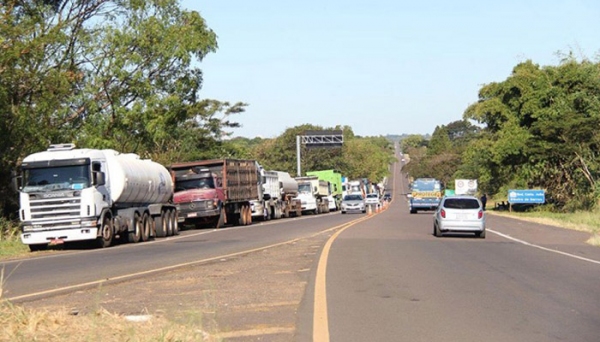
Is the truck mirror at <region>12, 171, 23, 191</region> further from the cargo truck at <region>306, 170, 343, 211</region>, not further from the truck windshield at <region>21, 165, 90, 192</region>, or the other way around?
the cargo truck at <region>306, 170, 343, 211</region>

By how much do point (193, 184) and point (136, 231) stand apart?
35.8 feet

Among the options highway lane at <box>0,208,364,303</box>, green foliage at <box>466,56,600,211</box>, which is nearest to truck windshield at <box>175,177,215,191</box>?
highway lane at <box>0,208,364,303</box>

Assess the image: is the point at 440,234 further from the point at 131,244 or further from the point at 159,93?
the point at 159,93

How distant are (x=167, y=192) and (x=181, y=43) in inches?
388

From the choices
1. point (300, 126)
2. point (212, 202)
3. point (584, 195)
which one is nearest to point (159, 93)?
point (212, 202)

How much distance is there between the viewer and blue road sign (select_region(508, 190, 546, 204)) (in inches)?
2442

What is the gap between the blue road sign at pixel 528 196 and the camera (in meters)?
62.0

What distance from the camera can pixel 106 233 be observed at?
92.2 ft

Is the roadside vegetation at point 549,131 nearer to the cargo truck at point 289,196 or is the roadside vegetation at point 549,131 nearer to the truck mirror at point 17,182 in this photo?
the cargo truck at point 289,196

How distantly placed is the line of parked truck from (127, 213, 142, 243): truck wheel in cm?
3

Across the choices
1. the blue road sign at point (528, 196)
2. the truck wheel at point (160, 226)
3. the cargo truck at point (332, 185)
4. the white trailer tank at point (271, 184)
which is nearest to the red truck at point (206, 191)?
the truck wheel at point (160, 226)

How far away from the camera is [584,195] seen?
193 ft

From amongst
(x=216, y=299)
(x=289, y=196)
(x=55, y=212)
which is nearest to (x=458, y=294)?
(x=216, y=299)

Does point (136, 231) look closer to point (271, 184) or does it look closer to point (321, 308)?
point (321, 308)
